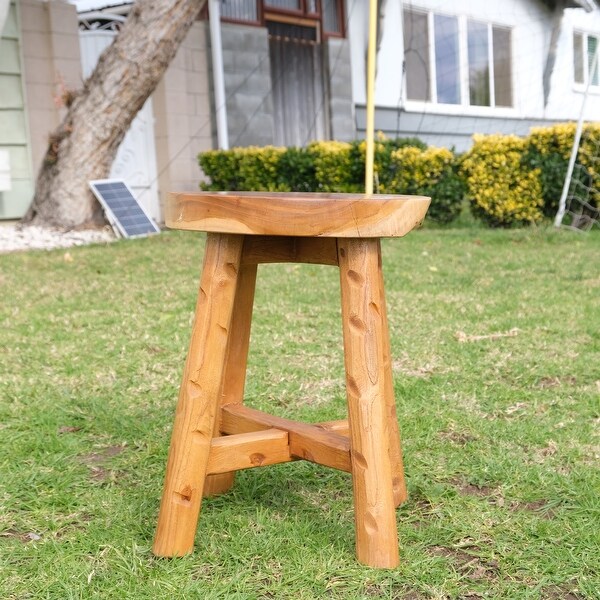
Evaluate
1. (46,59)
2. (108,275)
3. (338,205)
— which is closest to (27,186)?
(46,59)

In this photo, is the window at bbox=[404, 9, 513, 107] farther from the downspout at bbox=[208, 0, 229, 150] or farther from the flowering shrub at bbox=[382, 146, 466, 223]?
the flowering shrub at bbox=[382, 146, 466, 223]

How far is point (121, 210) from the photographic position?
27.1ft

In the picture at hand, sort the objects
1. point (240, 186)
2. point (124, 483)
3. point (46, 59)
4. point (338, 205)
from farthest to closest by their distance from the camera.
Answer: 1. point (240, 186)
2. point (46, 59)
3. point (124, 483)
4. point (338, 205)

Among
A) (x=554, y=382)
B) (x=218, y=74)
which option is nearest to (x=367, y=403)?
(x=554, y=382)

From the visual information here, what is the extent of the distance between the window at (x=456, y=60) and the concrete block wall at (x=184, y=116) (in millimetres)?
3775

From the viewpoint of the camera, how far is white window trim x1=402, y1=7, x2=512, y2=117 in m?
13.6

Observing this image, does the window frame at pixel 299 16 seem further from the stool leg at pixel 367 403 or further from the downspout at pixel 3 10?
the stool leg at pixel 367 403

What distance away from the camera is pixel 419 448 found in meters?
2.68

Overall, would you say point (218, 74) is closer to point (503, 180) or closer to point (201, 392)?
point (503, 180)

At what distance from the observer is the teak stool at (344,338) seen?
6.08ft

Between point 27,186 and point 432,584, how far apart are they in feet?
26.6

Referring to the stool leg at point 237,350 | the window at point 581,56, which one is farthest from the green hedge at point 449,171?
the window at point 581,56

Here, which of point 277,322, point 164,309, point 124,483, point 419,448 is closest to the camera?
point 124,483

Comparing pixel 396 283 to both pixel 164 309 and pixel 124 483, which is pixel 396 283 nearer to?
pixel 164 309
